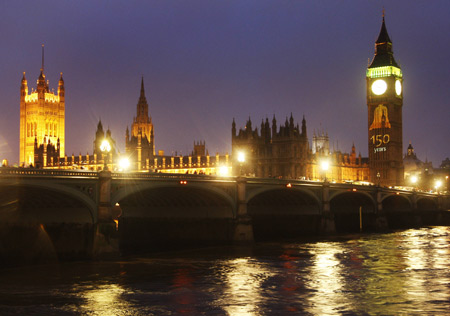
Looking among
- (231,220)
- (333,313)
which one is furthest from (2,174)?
(231,220)

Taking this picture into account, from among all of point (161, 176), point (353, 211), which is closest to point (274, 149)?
point (353, 211)

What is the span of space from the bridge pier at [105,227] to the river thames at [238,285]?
171cm

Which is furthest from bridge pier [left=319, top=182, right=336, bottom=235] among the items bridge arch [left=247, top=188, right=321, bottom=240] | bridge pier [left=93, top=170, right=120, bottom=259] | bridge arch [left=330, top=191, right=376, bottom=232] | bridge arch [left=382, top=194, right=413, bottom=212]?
bridge pier [left=93, top=170, right=120, bottom=259]

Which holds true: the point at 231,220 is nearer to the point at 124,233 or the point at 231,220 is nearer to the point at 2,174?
the point at 124,233

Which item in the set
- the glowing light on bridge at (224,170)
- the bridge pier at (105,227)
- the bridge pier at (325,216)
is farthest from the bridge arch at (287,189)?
the glowing light on bridge at (224,170)

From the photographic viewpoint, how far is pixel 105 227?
55.6m

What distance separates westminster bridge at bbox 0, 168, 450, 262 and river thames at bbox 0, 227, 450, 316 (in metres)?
5.96

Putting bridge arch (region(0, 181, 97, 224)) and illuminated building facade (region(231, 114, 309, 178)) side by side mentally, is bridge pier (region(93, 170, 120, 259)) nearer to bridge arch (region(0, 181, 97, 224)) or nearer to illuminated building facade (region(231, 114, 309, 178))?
bridge arch (region(0, 181, 97, 224))

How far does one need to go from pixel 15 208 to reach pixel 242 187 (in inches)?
985

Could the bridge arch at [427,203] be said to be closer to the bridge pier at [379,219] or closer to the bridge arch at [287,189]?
the bridge pier at [379,219]

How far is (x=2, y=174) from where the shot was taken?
48812 mm

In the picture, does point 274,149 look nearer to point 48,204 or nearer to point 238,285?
point 48,204

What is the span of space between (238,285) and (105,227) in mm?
16160

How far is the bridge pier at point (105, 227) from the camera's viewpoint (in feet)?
182
